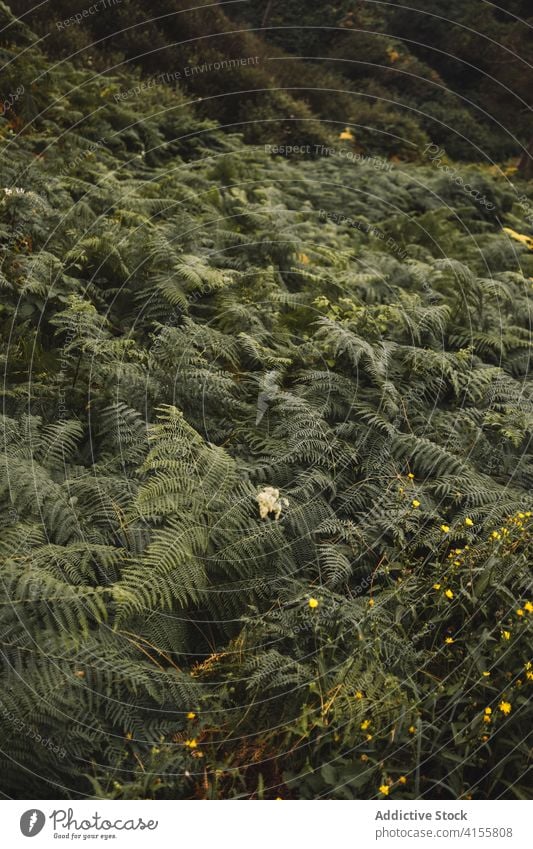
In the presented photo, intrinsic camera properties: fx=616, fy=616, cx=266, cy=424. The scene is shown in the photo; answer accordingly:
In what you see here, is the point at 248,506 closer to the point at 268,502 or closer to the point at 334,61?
the point at 268,502

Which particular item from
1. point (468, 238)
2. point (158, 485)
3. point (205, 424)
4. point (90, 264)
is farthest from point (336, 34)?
point (158, 485)

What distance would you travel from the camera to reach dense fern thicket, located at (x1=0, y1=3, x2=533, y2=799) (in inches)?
104

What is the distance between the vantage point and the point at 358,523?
379 centimetres

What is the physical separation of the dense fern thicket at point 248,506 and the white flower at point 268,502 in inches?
0.8

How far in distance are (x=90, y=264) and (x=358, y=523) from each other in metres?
3.39

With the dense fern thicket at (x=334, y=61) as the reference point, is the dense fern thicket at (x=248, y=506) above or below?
below

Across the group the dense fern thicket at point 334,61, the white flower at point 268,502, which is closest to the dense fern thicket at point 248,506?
the white flower at point 268,502

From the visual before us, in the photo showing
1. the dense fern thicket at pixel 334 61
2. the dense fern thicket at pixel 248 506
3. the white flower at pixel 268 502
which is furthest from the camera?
the dense fern thicket at pixel 334 61

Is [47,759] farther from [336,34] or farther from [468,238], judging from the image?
[336,34]

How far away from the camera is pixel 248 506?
349cm

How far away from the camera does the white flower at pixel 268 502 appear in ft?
11.1

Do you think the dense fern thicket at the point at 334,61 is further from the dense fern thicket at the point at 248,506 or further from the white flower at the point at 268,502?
the white flower at the point at 268,502

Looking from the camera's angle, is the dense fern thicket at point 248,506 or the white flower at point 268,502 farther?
the white flower at point 268,502

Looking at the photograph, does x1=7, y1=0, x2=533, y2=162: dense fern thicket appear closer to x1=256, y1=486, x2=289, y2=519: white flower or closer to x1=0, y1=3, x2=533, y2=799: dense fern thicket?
x1=0, y1=3, x2=533, y2=799: dense fern thicket
